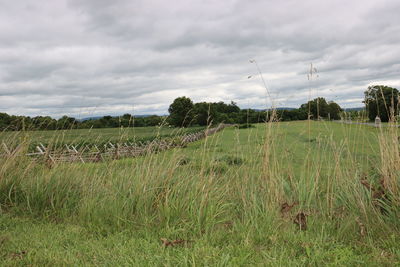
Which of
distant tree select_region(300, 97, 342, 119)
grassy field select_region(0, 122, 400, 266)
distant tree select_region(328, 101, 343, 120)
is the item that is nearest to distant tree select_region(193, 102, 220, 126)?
grassy field select_region(0, 122, 400, 266)

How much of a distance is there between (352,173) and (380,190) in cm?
72

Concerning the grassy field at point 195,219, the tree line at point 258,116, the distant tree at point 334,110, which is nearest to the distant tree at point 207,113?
the tree line at point 258,116

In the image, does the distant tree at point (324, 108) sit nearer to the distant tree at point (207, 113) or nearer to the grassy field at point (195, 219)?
the grassy field at point (195, 219)

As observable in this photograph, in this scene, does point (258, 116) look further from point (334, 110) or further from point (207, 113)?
point (207, 113)

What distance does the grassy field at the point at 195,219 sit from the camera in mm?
2672

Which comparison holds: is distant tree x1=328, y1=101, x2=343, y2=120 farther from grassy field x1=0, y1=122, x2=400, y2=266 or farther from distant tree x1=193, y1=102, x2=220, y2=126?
distant tree x1=193, y1=102, x2=220, y2=126

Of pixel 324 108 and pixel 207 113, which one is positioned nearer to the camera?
pixel 324 108

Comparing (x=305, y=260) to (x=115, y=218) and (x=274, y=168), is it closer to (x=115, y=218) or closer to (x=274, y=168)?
(x=274, y=168)

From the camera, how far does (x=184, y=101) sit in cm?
5247

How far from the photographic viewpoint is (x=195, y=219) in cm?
337

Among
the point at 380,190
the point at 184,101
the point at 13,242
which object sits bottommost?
the point at 13,242

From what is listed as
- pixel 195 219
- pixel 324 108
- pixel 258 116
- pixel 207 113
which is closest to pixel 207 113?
pixel 207 113

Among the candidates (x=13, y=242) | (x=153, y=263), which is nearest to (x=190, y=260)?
(x=153, y=263)

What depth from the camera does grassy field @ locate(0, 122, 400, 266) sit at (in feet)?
8.77
